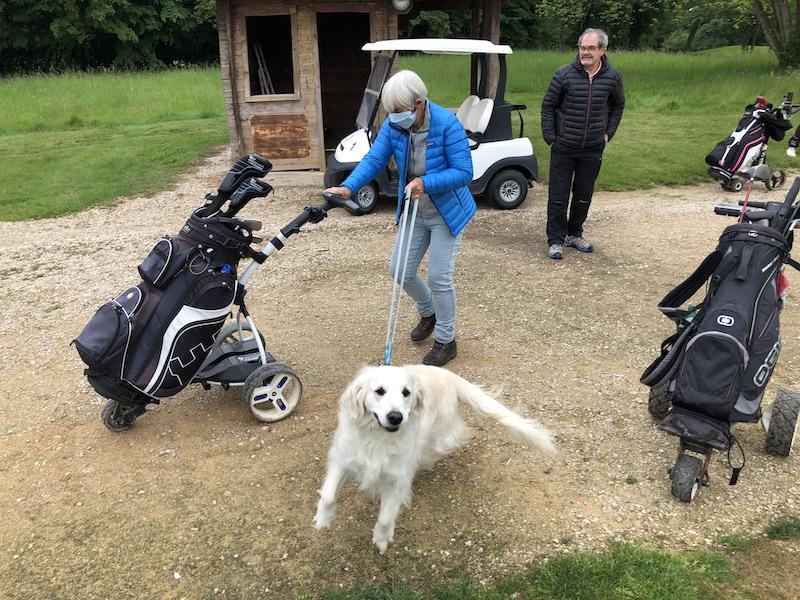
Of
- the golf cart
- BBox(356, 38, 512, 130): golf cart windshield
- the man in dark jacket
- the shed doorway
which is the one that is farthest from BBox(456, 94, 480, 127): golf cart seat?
the shed doorway

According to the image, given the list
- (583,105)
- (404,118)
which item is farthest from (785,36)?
(404,118)

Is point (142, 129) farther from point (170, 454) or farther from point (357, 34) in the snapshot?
point (170, 454)

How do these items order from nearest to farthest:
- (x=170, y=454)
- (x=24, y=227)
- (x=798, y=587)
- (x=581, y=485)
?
(x=798, y=587), (x=581, y=485), (x=170, y=454), (x=24, y=227)

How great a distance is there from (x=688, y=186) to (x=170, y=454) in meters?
8.67

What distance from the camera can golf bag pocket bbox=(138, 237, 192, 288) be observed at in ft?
10.6

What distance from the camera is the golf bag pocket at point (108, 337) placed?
3.16 metres

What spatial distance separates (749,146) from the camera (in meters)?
8.86

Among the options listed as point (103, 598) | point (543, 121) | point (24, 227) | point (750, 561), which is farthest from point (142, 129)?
point (750, 561)

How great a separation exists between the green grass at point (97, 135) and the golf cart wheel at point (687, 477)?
880 cm

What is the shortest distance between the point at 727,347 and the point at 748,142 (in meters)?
7.42

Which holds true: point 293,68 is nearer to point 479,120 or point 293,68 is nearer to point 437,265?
point 479,120

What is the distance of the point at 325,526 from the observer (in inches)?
111

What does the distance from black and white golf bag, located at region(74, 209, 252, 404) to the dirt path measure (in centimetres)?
49

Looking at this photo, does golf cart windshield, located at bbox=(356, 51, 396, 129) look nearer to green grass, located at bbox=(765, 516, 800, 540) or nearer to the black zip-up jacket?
the black zip-up jacket
